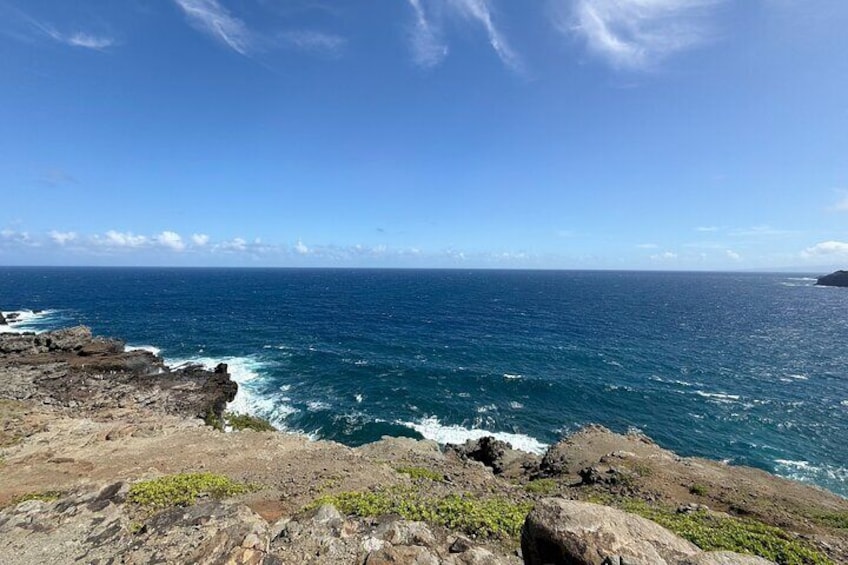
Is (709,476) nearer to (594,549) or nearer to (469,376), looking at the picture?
(594,549)

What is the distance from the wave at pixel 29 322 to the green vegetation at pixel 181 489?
7562cm

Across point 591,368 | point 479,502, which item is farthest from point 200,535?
point 591,368

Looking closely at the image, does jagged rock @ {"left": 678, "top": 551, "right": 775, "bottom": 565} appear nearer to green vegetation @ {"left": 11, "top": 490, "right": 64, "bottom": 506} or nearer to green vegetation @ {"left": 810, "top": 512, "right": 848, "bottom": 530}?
green vegetation @ {"left": 810, "top": 512, "right": 848, "bottom": 530}

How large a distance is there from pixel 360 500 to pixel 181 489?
865 centimetres

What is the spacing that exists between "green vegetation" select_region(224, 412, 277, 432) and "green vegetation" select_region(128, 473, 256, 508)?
1632cm

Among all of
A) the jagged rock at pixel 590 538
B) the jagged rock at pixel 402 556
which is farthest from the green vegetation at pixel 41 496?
the jagged rock at pixel 590 538

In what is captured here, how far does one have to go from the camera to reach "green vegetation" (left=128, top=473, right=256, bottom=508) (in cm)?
1658

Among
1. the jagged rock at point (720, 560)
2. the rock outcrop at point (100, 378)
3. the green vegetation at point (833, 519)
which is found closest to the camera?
the jagged rock at point (720, 560)

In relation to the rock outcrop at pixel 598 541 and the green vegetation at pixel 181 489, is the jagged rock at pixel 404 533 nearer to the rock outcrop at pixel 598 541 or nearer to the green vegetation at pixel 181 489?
the rock outcrop at pixel 598 541

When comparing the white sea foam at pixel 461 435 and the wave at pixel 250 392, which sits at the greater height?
the wave at pixel 250 392

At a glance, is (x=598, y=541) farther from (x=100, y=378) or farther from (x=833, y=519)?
(x=100, y=378)

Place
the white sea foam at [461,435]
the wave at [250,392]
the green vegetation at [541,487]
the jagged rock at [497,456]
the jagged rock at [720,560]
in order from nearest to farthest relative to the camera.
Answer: the jagged rock at [720,560] < the green vegetation at [541,487] < the jagged rock at [497,456] < the white sea foam at [461,435] < the wave at [250,392]

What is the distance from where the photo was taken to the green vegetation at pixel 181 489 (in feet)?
54.4

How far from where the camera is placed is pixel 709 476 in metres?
25.3
